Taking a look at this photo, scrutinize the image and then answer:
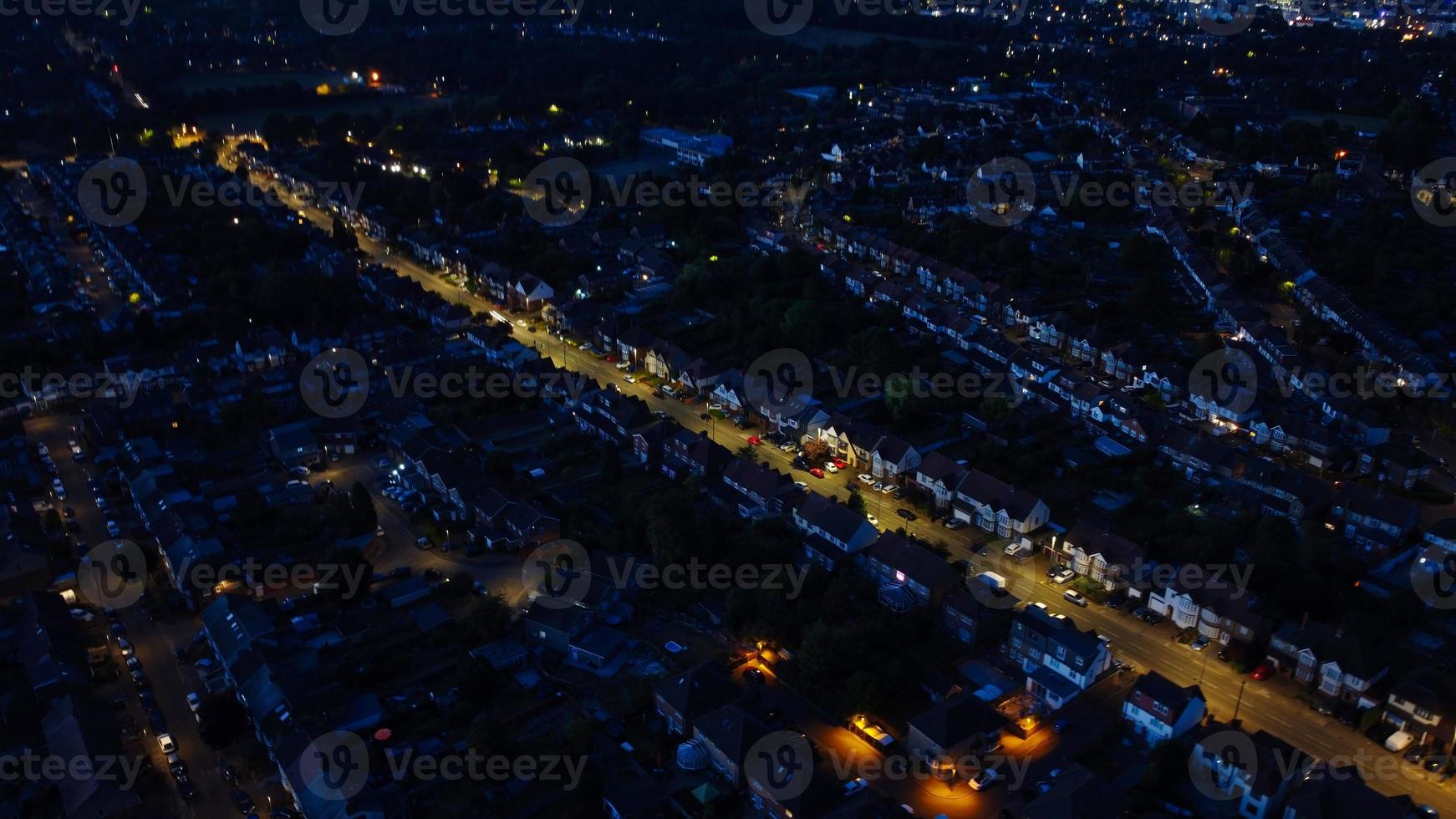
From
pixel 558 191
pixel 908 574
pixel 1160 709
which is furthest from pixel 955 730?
pixel 558 191

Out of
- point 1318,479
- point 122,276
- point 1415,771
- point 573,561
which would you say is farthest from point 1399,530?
point 122,276

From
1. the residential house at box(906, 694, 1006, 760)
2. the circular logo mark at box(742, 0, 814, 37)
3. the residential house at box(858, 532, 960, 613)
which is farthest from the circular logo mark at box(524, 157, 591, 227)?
the circular logo mark at box(742, 0, 814, 37)

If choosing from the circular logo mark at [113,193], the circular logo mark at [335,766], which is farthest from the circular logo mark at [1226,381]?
the circular logo mark at [113,193]

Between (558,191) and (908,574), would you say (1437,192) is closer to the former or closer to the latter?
(908,574)

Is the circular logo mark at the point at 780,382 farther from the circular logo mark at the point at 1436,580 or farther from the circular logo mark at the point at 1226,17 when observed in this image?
the circular logo mark at the point at 1226,17

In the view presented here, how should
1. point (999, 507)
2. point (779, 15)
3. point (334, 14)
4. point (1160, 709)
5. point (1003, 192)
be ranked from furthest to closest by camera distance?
point (779, 15)
point (334, 14)
point (1003, 192)
point (999, 507)
point (1160, 709)

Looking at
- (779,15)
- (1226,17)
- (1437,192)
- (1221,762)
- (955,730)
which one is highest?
(1226,17)

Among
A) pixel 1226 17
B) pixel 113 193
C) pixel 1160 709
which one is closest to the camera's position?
pixel 1160 709
